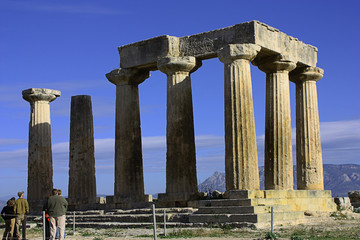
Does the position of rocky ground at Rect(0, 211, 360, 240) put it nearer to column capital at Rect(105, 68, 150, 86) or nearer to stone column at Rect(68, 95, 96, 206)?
column capital at Rect(105, 68, 150, 86)

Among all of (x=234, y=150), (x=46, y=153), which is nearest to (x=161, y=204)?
(x=234, y=150)

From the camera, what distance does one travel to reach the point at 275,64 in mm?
34781

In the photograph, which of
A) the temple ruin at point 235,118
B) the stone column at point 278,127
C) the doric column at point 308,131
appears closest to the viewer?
the temple ruin at point 235,118

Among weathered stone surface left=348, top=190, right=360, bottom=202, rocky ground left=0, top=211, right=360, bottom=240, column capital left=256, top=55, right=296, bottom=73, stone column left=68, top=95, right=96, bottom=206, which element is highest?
column capital left=256, top=55, right=296, bottom=73

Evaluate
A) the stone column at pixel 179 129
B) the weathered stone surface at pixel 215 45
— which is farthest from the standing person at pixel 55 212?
the weathered stone surface at pixel 215 45

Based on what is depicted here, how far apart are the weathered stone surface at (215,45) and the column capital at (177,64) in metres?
0.48

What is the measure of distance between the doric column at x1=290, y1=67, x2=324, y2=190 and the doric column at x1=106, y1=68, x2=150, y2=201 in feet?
27.9

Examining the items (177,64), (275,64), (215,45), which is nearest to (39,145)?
(177,64)

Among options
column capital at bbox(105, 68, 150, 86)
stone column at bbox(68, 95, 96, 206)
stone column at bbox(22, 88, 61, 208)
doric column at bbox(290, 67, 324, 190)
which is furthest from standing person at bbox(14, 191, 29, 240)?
doric column at bbox(290, 67, 324, 190)

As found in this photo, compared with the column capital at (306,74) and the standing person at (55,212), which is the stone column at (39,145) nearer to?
the column capital at (306,74)

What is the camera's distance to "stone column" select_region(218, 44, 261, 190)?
31844mm

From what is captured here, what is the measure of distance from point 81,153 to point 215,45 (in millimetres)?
12043

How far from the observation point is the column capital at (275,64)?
34719 millimetres

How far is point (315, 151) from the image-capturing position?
37.6m
